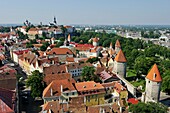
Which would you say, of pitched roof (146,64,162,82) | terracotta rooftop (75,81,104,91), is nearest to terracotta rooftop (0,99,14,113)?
terracotta rooftop (75,81,104,91)

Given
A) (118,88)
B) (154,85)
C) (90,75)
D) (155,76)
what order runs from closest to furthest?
(155,76), (154,85), (118,88), (90,75)

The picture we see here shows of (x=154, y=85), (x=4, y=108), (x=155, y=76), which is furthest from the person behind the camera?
(x=154, y=85)

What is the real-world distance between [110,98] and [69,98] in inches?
305

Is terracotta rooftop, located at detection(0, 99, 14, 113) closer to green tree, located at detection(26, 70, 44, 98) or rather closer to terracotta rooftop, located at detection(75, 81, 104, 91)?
green tree, located at detection(26, 70, 44, 98)

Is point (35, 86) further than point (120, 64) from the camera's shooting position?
No

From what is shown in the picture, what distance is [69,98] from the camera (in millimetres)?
34000

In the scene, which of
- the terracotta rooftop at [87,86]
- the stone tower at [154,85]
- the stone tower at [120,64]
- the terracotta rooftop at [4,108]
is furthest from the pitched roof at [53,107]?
the stone tower at [120,64]

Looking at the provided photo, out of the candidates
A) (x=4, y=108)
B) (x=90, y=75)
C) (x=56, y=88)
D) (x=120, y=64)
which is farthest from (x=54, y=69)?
(x=4, y=108)

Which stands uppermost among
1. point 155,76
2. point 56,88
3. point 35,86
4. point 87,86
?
point 155,76

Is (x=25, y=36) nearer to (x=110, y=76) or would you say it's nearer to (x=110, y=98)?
(x=110, y=76)

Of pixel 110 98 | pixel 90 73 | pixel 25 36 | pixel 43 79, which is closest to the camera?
pixel 110 98

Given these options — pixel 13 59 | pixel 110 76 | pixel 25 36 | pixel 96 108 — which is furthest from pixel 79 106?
pixel 25 36

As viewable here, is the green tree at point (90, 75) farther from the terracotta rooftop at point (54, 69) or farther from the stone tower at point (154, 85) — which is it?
the stone tower at point (154, 85)

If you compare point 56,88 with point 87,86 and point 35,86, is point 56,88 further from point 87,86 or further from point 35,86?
point 87,86
